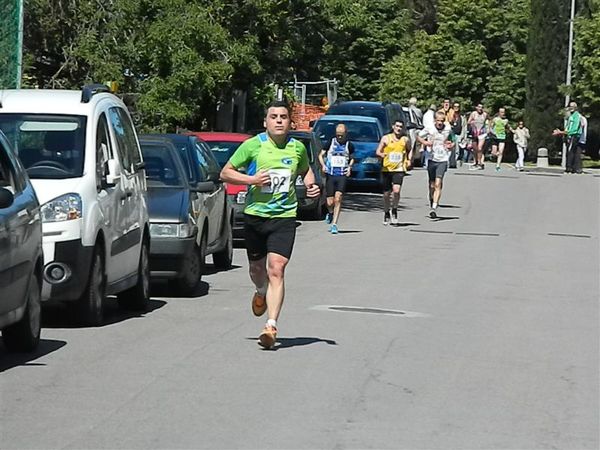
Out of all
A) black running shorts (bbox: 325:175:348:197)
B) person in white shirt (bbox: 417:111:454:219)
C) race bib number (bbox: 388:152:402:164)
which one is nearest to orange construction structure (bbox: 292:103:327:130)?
person in white shirt (bbox: 417:111:454:219)

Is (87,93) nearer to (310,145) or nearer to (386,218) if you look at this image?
(386,218)

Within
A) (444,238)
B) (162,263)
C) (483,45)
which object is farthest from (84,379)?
(483,45)

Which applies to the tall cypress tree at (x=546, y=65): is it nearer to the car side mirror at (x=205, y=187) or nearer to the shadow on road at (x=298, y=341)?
the car side mirror at (x=205, y=187)

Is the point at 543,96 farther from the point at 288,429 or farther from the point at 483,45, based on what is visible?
the point at 288,429

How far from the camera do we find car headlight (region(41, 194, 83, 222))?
40.4 feet

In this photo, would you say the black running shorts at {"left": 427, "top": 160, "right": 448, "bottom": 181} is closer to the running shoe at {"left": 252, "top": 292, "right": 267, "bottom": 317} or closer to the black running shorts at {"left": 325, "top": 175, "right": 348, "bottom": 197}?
the black running shorts at {"left": 325, "top": 175, "right": 348, "bottom": 197}

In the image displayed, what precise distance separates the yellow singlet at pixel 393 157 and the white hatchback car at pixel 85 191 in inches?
498

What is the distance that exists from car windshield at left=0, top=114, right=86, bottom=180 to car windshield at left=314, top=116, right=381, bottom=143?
20.6 meters

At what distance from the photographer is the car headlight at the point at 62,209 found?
12305 millimetres

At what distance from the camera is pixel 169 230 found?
51.6ft

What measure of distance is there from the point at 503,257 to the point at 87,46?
28.9 ft

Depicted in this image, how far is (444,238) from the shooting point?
2473 centimetres

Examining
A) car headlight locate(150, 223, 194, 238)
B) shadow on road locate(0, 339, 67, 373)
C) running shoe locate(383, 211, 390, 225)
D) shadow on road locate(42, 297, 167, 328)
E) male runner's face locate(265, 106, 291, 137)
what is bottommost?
running shoe locate(383, 211, 390, 225)

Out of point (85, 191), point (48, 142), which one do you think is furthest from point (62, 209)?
point (48, 142)
